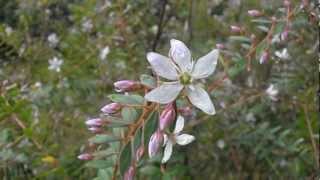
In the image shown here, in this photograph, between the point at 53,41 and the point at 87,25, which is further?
the point at 53,41

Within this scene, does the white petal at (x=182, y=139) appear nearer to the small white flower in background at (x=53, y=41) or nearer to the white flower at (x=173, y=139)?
the white flower at (x=173, y=139)

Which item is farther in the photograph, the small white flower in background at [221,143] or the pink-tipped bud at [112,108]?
the small white flower in background at [221,143]

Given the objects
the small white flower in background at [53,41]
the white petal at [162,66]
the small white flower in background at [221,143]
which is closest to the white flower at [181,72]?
the white petal at [162,66]

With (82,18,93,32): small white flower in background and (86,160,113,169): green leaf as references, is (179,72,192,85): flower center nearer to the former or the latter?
(86,160,113,169): green leaf

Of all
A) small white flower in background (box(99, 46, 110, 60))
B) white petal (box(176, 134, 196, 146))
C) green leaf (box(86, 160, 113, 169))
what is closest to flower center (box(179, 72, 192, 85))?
white petal (box(176, 134, 196, 146))

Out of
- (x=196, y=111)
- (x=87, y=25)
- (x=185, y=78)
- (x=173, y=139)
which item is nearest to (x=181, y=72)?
(x=185, y=78)

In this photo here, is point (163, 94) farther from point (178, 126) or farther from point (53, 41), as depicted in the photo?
point (53, 41)
